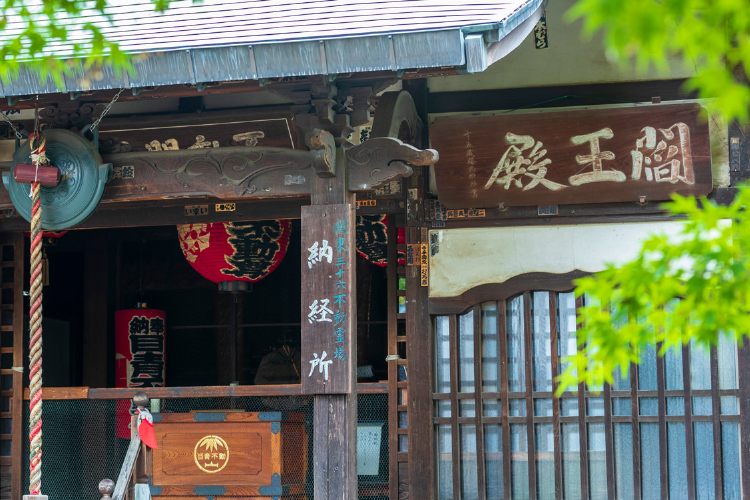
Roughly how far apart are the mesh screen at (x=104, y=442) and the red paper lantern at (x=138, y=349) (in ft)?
1.82

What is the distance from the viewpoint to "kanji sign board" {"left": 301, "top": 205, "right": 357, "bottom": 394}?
507 cm

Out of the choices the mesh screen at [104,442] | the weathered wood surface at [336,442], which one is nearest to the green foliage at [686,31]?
the weathered wood surface at [336,442]

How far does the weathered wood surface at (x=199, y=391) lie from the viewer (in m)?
7.03

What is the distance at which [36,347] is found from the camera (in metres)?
5.29

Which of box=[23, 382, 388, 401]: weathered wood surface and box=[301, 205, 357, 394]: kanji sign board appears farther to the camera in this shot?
box=[23, 382, 388, 401]: weathered wood surface

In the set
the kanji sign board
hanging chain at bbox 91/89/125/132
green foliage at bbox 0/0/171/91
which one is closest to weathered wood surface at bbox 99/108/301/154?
hanging chain at bbox 91/89/125/132

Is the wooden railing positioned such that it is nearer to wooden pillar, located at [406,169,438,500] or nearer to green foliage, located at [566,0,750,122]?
wooden pillar, located at [406,169,438,500]

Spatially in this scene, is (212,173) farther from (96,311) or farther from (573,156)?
(96,311)

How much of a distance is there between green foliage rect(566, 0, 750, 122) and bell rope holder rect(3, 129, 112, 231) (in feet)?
14.2

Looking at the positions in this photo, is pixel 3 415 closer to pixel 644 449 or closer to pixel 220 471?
pixel 220 471

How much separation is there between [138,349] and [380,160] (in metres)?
5.66

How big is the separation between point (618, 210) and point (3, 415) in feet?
19.4

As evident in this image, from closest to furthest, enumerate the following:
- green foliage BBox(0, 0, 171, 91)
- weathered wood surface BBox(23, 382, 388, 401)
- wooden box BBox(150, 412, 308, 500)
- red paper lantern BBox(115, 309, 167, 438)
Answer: green foliage BBox(0, 0, 171, 91), weathered wood surface BBox(23, 382, 388, 401), wooden box BBox(150, 412, 308, 500), red paper lantern BBox(115, 309, 167, 438)

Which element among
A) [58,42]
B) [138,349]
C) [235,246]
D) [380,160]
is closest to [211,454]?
[235,246]
